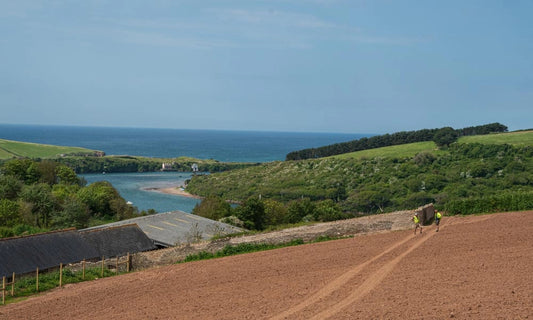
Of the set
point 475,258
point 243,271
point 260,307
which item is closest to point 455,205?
point 475,258

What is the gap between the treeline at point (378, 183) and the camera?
48087 millimetres

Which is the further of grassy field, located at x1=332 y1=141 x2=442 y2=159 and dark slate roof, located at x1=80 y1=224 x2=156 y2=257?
grassy field, located at x1=332 y1=141 x2=442 y2=159

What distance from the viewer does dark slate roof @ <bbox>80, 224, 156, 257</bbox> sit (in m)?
27.7

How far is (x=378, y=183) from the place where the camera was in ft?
240

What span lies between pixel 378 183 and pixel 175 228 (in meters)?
44.3

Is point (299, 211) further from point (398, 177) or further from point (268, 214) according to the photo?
point (398, 177)

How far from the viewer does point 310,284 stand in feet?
55.3

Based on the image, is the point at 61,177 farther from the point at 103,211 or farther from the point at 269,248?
the point at 269,248

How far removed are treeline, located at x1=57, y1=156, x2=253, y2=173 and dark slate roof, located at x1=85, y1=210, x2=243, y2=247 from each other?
90480mm

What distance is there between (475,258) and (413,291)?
4860mm

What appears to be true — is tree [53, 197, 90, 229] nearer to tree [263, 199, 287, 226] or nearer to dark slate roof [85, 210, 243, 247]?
dark slate roof [85, 210, 243, 247]

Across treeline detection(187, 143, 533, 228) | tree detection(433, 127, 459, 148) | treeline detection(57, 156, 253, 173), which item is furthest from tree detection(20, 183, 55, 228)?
treeline detection(57, 156, 253, 173)

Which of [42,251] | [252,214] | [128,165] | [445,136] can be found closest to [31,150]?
[128,165]

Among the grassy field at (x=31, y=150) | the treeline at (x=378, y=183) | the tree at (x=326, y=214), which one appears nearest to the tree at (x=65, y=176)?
the treeline at (x=378, y=183)
